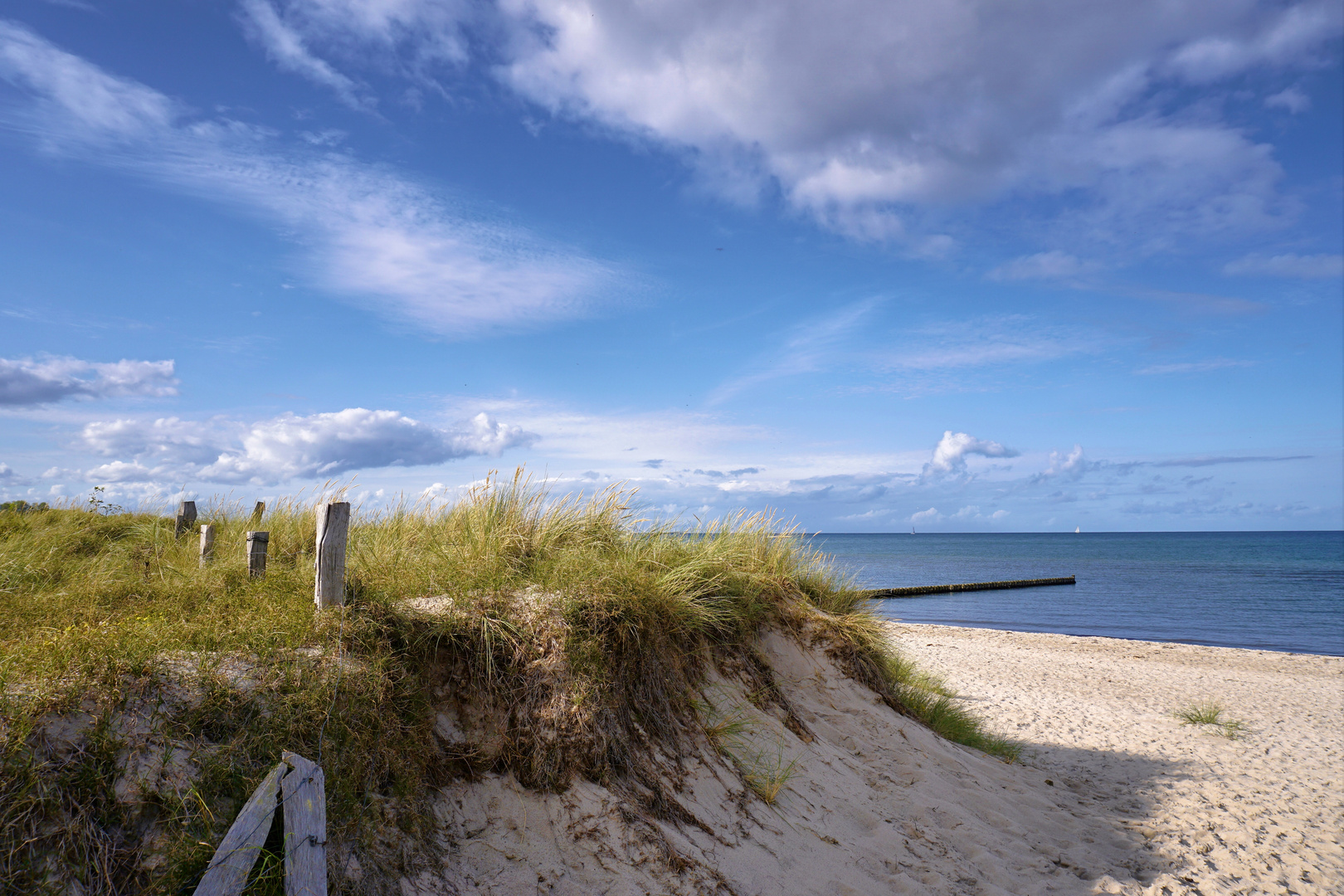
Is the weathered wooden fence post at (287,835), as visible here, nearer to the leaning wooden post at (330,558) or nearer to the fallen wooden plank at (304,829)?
the fallen wooden plank at (304,829)

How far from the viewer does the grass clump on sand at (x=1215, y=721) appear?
11.5 m

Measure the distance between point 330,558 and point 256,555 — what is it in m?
2.11

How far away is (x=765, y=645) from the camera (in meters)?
7.88

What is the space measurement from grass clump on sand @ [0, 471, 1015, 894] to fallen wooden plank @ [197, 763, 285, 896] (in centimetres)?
16

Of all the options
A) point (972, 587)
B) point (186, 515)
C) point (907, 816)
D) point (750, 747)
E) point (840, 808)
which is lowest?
point (972, 587)

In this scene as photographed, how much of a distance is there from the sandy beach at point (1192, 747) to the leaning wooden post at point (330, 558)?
713 centimetres

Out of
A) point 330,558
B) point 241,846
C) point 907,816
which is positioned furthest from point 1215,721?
point 241,846

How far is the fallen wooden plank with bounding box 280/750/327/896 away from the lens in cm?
317

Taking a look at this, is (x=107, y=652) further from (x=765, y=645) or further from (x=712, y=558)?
(x=765, y=645)

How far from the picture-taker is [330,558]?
5074 mm

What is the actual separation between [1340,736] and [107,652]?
672 inches

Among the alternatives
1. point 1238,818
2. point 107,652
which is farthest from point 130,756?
point 1238,818

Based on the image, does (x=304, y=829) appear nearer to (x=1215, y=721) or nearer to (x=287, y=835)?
(x=287, y=835)

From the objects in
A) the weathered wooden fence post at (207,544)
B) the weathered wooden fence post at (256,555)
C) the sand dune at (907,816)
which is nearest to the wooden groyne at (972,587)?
the sand dune at (907,816)
